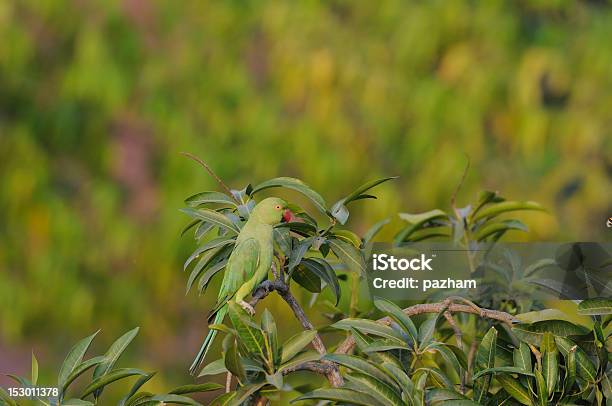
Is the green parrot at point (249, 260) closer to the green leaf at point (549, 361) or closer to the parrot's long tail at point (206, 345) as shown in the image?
the parrot's long tail at point (206, 345)

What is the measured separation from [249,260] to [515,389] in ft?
0.70

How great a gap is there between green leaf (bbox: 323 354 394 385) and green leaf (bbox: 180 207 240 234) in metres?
0.18

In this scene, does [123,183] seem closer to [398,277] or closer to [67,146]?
[67,146]

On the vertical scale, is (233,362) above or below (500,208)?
below

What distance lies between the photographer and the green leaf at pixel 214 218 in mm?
687

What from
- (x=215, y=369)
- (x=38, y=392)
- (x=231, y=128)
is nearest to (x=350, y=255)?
(x=215, y=369)

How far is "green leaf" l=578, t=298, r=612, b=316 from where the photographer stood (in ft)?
1.99

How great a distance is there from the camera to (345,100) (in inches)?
90.0

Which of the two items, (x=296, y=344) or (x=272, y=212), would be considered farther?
(x=272, y=212)

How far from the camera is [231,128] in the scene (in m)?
2.30

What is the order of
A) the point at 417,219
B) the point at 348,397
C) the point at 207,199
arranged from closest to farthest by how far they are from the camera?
the point at 348,397, the point at 207,199, the point at 417,219

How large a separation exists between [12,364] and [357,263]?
1.81 metres

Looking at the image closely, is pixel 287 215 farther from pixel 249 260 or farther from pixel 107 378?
pixel 107 378

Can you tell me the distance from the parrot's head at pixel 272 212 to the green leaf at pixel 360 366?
172mm
